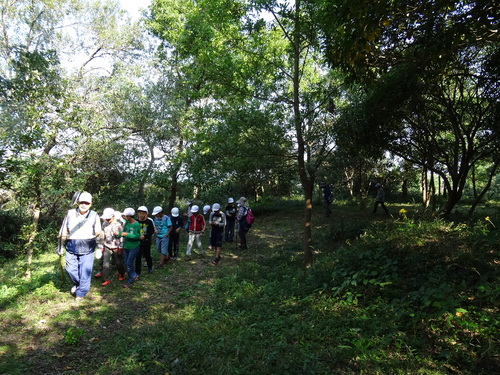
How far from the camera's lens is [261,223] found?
55.5ft

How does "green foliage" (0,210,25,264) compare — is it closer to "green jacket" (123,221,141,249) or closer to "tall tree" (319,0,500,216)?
"green jacket" (123,221,141,249)

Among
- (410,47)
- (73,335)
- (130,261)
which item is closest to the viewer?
(73,335)

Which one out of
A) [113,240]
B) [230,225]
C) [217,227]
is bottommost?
[230,225]

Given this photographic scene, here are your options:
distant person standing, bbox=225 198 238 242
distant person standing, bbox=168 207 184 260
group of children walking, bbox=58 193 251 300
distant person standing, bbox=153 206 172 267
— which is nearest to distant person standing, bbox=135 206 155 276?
group of children walking, bbox=58 193 251 300

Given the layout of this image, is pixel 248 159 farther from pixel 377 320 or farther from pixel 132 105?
pixel 132 105

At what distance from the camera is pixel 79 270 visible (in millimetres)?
5750

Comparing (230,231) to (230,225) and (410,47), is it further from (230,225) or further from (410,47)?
(410,47)

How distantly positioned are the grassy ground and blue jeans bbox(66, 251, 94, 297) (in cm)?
27

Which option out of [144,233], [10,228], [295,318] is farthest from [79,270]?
[10,228]

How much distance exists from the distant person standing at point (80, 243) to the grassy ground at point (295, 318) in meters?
0.38

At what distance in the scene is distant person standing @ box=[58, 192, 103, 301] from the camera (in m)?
5.62

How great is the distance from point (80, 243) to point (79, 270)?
1.81 feet

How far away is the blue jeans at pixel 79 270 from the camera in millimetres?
5648

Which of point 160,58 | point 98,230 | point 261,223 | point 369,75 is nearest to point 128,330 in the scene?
point 98,230
